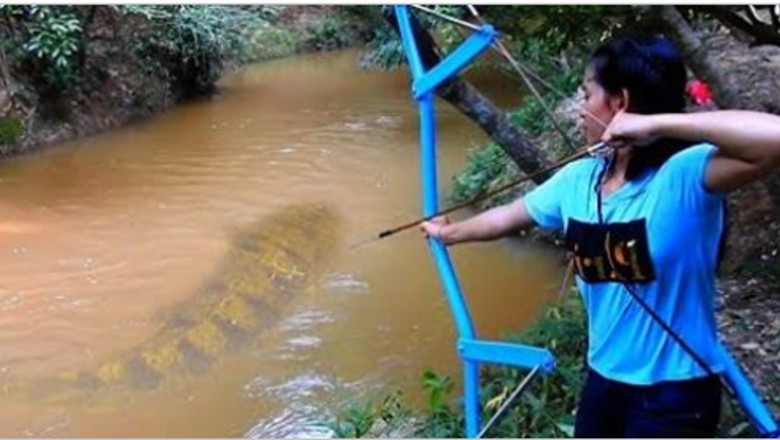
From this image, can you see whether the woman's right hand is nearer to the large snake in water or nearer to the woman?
the woman

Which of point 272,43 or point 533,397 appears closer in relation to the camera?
point 533,397

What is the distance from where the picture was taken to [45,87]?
1027 cm

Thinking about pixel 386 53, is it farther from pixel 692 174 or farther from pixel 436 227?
pixel 692 174

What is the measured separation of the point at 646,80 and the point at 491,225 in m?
→ 0.42

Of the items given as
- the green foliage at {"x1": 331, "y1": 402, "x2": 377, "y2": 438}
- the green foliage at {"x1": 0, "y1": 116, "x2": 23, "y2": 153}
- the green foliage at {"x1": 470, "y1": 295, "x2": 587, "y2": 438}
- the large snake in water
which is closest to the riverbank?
the green foliage at {"x1": 0, "y1": 116, "x2": 23, "y2": 153}

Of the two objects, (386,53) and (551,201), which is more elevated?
(551,201)

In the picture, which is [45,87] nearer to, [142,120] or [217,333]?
[142,120]

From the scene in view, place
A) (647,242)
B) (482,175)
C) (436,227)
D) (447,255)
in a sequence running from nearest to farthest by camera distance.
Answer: (647,242), (436,227), (447,255), (482,175)

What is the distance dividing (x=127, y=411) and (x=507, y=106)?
8.46 meters

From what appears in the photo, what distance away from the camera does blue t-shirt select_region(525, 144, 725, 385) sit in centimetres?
139

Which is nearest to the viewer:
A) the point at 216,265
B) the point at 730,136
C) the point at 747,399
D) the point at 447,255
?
the point at 730,136

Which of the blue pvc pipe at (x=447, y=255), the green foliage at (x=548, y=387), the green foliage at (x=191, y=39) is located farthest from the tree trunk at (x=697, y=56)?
the green foliage at (x=191, y=39)

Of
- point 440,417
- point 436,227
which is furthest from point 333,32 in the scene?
point 436,227

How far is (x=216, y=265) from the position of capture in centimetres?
587
